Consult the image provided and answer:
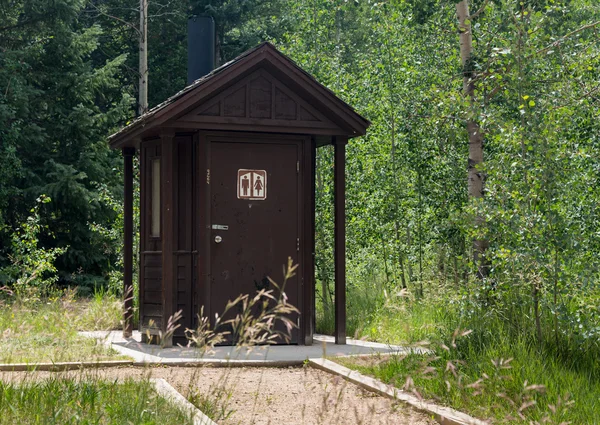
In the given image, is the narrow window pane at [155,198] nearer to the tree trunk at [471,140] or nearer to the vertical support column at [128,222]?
the vertical support column at [128,222]

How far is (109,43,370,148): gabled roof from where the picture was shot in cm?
995

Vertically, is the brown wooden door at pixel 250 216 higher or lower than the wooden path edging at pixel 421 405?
higher

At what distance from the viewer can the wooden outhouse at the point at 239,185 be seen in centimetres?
1021

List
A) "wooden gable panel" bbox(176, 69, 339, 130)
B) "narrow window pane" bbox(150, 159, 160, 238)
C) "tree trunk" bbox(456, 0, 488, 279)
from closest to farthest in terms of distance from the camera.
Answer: "wooden gable panel" bbox(176, 69, 339, 130)
"narrow window pane" bbox(150, 159, 160, 238)
"tree trunk" bbox(456, 0, 488, 279)

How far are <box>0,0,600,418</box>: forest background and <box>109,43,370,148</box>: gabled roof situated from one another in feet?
4.17

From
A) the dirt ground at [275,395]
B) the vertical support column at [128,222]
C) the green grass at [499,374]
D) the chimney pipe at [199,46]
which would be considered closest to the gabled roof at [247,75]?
the vertical support column at [128,222]

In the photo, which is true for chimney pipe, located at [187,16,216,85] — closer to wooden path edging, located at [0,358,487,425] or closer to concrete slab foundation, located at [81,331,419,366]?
concrete slab foundation, located at [81,331,419,366]

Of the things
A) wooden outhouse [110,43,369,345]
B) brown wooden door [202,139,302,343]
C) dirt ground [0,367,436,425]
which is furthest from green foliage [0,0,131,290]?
dirt ground [0,367,436,425]

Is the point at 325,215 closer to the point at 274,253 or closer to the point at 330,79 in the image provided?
the point at 330,79

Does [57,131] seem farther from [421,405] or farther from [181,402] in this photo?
[421,405]

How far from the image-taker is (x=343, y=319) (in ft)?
34.9

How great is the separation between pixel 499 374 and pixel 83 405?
311cm

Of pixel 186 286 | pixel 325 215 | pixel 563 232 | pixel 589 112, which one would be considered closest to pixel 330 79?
pixel 325 215

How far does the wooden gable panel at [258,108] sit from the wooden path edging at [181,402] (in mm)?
3972
